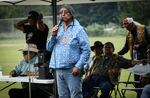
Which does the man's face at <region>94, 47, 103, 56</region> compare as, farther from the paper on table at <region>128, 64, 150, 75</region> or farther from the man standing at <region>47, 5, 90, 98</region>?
the man standing at <region>47, 5, 90, 98</region>

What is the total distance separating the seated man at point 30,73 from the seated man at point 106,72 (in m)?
0.98

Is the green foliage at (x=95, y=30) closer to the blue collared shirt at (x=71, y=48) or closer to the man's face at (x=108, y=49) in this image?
the man's face at (x=108, y=49)

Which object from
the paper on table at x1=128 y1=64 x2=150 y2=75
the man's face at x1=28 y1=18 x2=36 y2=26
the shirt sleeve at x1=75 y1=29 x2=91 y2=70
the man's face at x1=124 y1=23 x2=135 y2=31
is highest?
the man's face at x1=28 y1=18 x2=36 y2=26

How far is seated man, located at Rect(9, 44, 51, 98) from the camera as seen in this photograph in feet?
23.0

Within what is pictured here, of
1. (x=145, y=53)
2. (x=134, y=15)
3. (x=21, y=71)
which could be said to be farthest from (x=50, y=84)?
(x=134, y=15)

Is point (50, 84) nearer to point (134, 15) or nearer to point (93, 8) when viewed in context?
point (134, 15)

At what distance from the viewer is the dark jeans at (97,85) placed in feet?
24.8

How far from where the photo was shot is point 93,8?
27656 mm

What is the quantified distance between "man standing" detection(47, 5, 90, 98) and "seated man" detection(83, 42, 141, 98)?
1.60 metres

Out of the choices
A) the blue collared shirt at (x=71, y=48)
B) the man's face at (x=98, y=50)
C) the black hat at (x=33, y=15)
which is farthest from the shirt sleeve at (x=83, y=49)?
the man's face at (x=98, y=50)

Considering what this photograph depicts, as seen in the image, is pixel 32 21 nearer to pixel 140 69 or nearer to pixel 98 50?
pixel 98 50

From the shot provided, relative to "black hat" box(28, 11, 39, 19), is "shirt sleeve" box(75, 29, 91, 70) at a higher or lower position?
lower

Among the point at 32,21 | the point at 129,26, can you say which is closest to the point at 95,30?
the point at 129,26

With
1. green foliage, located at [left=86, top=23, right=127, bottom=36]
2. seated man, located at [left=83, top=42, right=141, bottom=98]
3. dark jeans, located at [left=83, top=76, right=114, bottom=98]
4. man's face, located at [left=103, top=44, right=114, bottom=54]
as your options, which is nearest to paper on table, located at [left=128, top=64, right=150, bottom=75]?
seated man, located at [left=83, top=42, right=141, bottom=98]
